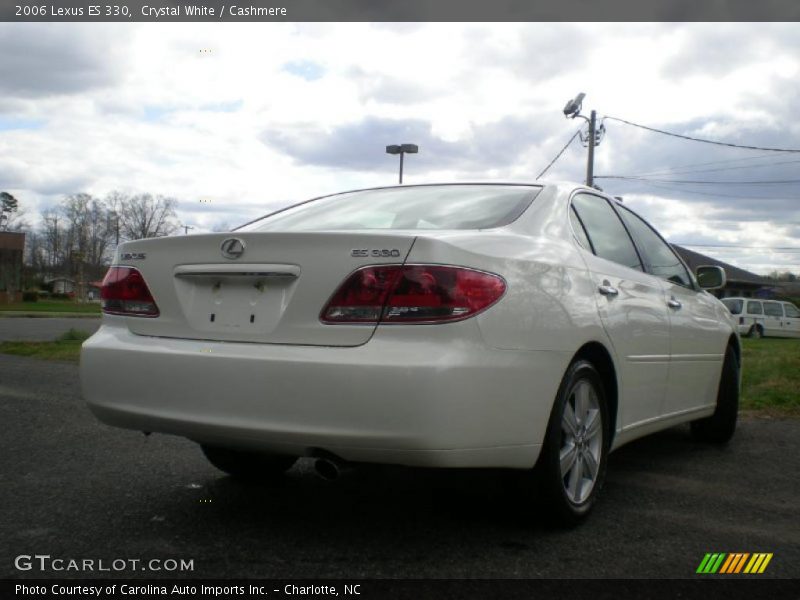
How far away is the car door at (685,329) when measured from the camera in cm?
452

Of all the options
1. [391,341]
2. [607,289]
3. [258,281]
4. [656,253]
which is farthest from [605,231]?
[258,281]

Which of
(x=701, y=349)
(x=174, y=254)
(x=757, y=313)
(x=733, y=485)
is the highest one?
(x=174, y=254)

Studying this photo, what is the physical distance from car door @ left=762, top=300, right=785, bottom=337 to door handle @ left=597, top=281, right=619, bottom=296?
31.2m

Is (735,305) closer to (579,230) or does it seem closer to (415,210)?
(579,230)

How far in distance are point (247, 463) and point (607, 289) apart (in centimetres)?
197

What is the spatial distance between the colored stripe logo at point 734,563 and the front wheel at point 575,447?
0.55 meters

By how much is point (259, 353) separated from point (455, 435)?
2.50 feet

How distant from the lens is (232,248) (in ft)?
10.0

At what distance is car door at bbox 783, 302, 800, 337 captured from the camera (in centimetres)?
3222

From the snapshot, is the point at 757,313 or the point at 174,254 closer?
the point at 174,254

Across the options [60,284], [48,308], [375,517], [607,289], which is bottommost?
[60,284]

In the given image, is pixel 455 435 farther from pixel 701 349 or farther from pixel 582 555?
pixel 701 349

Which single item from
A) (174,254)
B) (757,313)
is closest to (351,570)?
(174,254)

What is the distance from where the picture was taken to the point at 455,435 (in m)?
2.69
